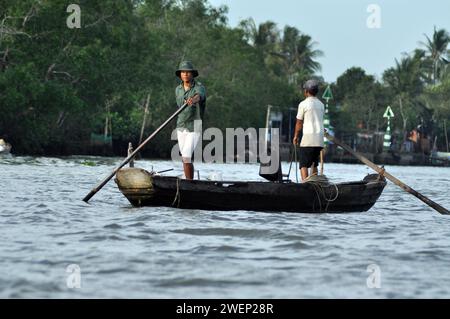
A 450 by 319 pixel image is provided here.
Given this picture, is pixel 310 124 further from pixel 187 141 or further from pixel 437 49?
pixel 437 49

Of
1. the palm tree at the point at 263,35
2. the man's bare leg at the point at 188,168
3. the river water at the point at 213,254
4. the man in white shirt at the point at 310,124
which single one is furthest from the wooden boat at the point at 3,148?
the palm tree at the point at 263,35

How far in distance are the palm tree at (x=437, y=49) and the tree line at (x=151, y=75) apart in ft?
0.38

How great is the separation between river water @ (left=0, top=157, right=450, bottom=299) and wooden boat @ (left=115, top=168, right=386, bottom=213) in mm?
157

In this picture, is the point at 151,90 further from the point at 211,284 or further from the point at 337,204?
the point at 211,284

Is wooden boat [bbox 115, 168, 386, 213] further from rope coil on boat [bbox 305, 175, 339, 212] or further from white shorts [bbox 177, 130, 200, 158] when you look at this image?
white shorts [bbox 177, 130, 200, 158]

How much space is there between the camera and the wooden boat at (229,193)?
10742 millimetres

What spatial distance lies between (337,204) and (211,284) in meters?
5.56

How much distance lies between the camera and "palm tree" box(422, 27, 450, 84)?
75419 millimetres

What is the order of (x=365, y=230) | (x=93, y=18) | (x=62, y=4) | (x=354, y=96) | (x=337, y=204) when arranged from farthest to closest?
(x=354, y=96), (x=93, y=18), (x=62, y=4), (x=337, y=204), (x=365, y=230)

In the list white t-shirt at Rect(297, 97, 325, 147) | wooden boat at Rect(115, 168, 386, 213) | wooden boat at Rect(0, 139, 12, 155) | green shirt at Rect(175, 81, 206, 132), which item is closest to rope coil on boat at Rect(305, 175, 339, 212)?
wooden boat at Rect(115, 168, 386, 213)

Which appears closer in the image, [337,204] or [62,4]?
[337,204]

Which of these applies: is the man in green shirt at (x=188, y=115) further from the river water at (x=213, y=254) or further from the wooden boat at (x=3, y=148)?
Result: the wooden boat at (x=3, y=148)
